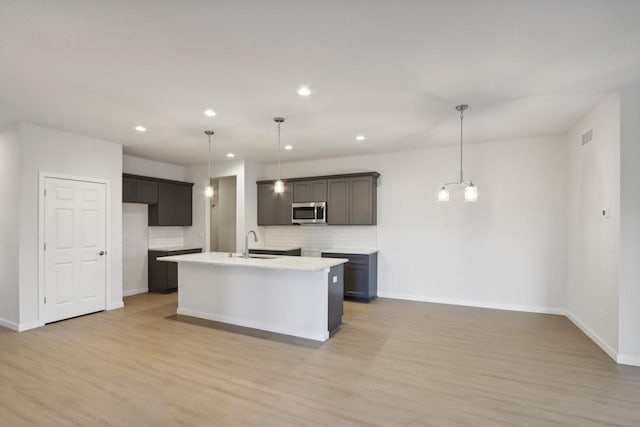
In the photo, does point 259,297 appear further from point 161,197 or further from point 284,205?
point 161,197

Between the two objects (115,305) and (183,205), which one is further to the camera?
(183,205)

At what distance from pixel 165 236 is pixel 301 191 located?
314 cm

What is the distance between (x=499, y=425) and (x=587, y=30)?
2.77 m

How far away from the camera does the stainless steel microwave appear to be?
20.8ft

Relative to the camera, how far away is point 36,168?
174 inches

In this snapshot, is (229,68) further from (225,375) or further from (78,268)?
(78,268)

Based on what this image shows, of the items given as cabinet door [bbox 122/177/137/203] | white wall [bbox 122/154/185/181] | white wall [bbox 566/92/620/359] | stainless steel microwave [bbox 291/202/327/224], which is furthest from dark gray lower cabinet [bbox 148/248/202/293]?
white wall [bbox 566/92/620/359]

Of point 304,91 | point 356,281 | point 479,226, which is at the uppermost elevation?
point 304,91

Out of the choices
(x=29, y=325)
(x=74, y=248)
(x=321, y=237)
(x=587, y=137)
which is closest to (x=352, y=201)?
(x=321, y=237)

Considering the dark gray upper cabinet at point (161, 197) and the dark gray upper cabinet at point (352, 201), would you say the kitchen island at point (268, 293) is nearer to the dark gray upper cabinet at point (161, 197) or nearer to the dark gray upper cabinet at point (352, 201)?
the dark gray upper cabinet at point (352, 201)

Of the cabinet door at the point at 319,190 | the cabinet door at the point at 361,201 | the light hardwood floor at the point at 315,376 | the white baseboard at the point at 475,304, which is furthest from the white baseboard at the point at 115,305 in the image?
the white baseboard at the point at 475,304

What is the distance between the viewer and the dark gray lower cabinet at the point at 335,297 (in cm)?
413

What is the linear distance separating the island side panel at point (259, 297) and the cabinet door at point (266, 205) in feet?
7.39

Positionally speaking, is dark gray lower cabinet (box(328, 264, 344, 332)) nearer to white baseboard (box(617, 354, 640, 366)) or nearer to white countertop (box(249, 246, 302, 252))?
white countertop (box(249, 246, 302, 252))
